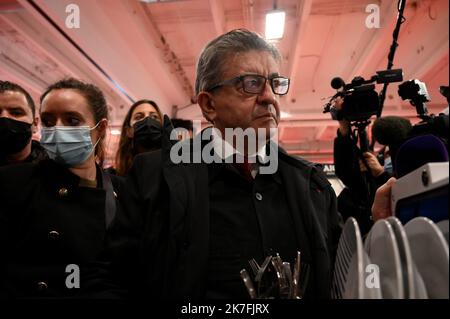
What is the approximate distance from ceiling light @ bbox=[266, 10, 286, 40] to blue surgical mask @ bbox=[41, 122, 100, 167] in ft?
6.88

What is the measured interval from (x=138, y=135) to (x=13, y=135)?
819mm

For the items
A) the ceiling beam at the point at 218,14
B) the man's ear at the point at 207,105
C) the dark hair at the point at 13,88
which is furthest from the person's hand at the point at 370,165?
the ceiling beam at the point at 218,14

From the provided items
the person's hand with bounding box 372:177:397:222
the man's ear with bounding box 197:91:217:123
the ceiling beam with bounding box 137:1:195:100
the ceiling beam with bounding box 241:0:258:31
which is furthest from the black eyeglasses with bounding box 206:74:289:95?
the ceiling beam with bounding box 241:0:258:31

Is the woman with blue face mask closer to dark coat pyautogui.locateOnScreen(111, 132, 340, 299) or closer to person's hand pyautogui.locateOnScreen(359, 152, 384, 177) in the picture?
dark coat pyautogui.locateOnScreen(111, 132, 340, 299)

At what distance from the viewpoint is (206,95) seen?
1.03 m

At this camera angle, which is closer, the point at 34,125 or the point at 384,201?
the point at 384,201

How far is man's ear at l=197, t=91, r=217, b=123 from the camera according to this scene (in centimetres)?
102

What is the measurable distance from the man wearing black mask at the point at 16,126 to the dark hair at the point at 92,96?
9cm

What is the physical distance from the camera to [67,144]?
1.20 meters

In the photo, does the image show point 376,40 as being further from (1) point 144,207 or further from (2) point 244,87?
(1) point 144,207

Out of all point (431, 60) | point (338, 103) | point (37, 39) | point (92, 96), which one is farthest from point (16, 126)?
point (431, 60)

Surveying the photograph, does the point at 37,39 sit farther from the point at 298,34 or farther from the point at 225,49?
the point at 225,49

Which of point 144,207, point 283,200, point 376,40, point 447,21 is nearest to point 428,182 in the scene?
point 283,200

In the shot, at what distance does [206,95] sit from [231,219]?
42 cm
